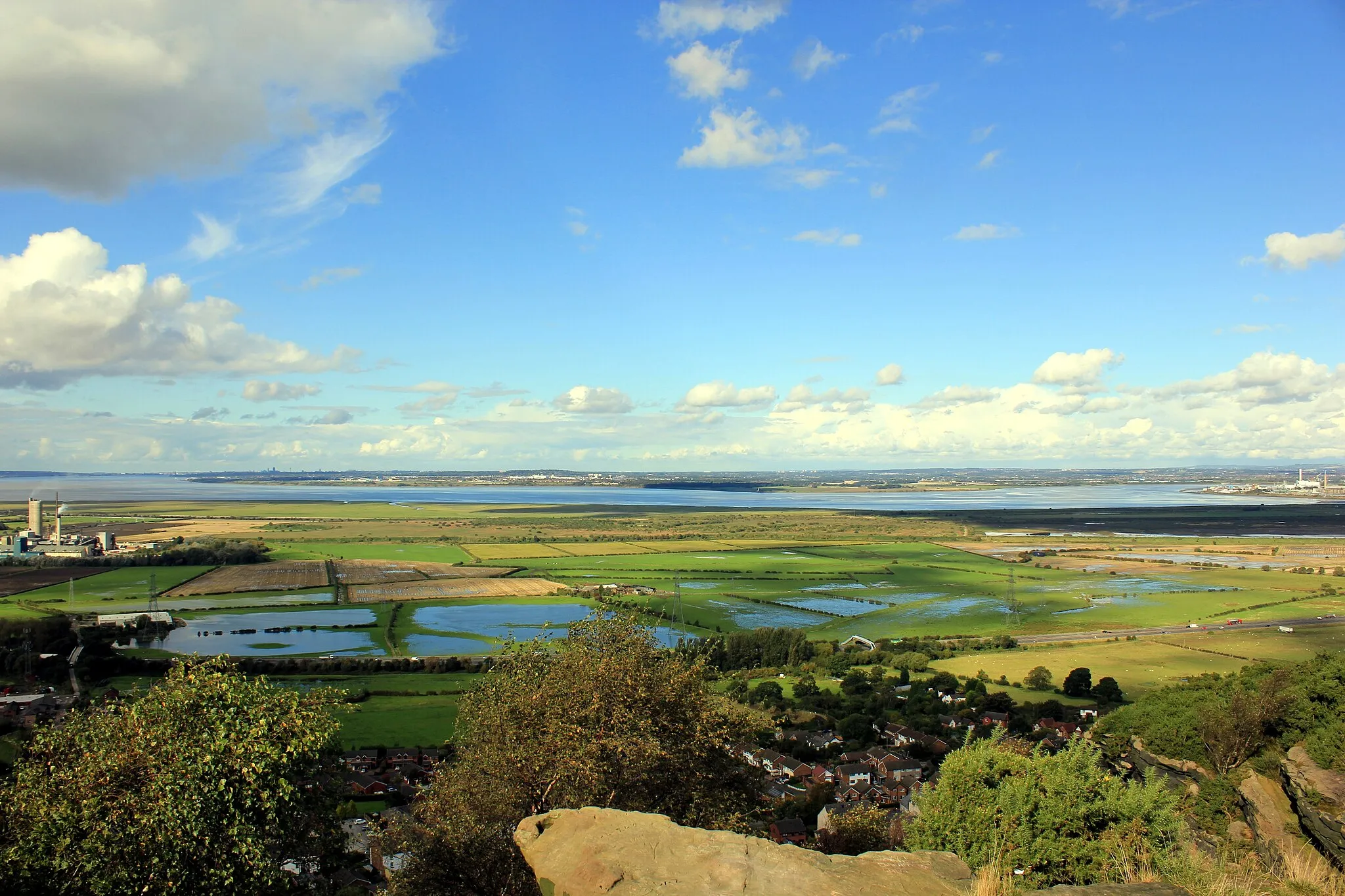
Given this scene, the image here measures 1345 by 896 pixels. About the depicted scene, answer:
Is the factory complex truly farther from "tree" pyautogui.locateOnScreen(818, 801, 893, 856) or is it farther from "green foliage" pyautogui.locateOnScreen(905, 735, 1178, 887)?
"green foliage" pyautogui.locateOnScreen(905, 735, 1178, 887)

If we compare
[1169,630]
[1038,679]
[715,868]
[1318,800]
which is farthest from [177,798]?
[1169,630]

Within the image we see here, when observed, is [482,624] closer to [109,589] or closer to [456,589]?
[456,589]

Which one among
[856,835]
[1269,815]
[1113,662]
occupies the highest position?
[1269,815]

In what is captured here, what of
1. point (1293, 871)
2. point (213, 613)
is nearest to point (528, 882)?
point (1293, 871)

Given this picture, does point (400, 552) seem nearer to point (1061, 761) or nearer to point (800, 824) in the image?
point (800, 824)

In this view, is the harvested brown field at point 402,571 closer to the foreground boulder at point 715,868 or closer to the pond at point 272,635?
the pond at point 272,635

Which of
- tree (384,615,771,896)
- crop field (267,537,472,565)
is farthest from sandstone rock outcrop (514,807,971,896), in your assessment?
crop field (267,537,472,565)

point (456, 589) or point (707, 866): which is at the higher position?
point (707, 866)
